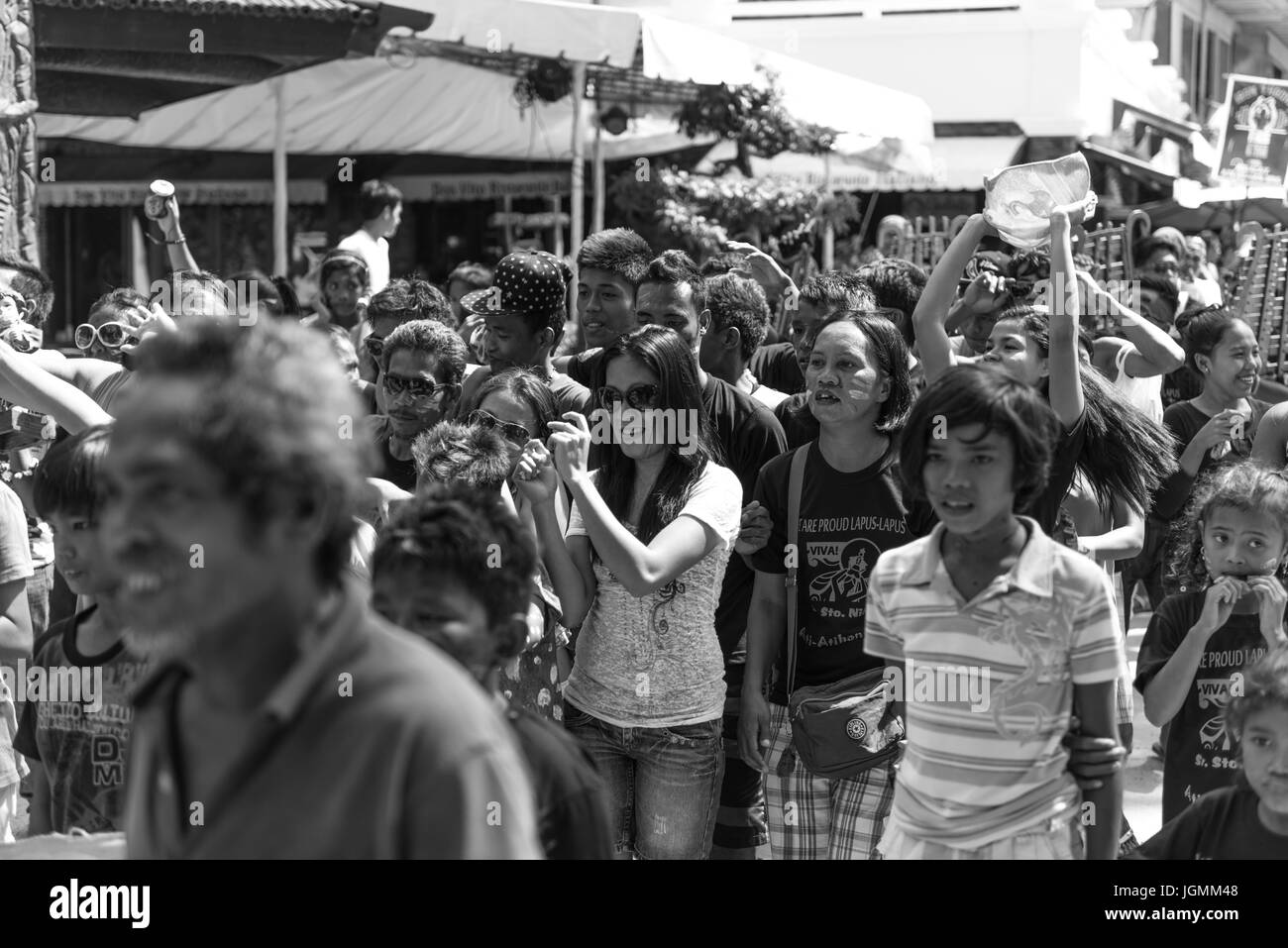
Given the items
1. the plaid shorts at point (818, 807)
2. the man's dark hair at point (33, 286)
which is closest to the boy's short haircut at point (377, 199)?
the man's dark hair at point (33, 286)

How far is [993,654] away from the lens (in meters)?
2.94

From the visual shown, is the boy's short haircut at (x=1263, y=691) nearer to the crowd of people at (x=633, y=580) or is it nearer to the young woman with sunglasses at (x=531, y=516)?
the crowd of people at (x=633, y=580)

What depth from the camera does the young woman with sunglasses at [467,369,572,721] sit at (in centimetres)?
395

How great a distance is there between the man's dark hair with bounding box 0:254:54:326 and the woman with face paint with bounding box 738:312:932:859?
2851 millimetres

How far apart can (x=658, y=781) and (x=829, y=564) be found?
2.28 ft

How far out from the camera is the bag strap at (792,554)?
4.08 metres

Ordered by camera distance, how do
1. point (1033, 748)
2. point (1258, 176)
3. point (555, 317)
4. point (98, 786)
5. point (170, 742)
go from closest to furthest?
point (170, 742) → point (1033, 748) → point (98, 786) → point (555, 317) → point (1258, 176)

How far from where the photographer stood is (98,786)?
3.12 metres

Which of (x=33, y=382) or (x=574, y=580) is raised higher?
(x=33, y=382)

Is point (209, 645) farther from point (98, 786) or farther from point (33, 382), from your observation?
point (33, 382)

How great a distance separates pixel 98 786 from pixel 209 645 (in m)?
1.72

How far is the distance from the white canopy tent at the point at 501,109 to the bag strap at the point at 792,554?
6.14 m
